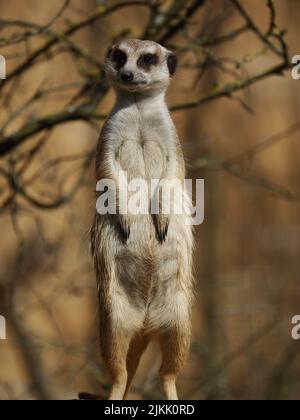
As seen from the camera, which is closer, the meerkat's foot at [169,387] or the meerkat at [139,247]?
the meerkat at [139,247]

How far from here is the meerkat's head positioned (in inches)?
111

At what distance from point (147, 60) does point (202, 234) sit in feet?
16.3

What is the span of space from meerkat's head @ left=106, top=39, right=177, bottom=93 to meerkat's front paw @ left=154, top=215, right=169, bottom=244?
483 millimetres

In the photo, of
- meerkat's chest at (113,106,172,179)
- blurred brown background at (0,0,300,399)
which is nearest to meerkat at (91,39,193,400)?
meerkat's chest at (113,106,172,179)

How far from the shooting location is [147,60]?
9.59ft

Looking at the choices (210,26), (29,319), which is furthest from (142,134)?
(29,319)

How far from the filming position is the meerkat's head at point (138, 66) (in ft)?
9.22

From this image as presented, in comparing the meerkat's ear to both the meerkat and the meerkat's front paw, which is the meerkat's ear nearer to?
the meerkat

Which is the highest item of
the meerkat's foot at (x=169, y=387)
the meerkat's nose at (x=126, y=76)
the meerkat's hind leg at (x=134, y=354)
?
the meerkat's nose at (x=126, y=76)

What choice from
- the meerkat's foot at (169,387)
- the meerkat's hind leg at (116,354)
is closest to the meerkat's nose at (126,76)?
the meerkat's hind leg at (116,354)

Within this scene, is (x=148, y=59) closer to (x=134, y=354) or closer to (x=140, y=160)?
(x=140, y=160)

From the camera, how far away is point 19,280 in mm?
6953

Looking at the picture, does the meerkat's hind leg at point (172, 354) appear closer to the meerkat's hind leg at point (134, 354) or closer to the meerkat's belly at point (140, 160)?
the meerkat's hind leg at point (134, 354)

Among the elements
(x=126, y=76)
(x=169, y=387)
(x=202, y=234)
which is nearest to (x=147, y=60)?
(x=126, y=76)
